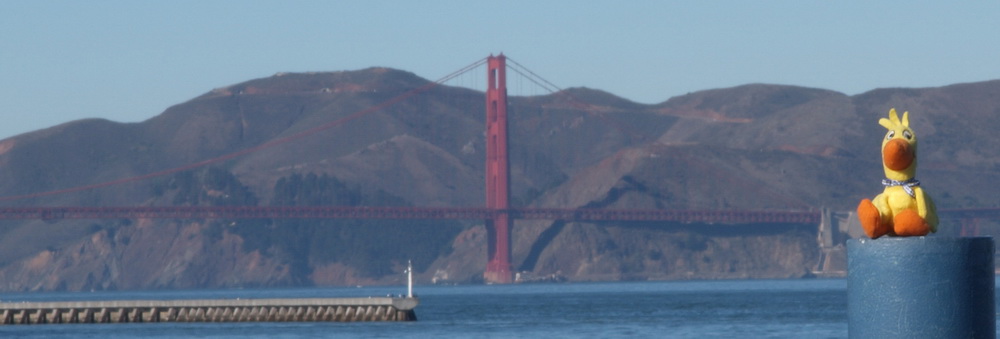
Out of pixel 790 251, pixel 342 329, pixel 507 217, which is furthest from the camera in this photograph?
pixel 790 251

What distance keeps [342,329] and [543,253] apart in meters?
131

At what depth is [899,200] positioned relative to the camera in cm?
674

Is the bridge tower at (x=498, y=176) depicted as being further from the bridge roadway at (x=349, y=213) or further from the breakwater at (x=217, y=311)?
the breakwater at (x=217, y=311)

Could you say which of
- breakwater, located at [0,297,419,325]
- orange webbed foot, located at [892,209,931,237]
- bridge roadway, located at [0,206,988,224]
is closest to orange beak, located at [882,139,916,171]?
orange webbed foot, located at [892,209,931,237]

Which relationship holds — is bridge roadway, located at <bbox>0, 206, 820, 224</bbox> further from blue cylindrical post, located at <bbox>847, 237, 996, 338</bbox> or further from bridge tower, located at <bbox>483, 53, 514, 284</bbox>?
blue cylindrical post, located at <bbox>847, 237, 996, 338</bbox>

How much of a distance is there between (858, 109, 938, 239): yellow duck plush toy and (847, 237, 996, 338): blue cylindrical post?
0.47 metres

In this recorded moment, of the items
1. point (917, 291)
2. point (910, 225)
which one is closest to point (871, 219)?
point (910, 225)

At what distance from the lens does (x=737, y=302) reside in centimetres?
8525

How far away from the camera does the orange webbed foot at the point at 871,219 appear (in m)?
6.52

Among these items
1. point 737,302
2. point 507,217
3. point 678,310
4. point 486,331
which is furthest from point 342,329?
point 507,217

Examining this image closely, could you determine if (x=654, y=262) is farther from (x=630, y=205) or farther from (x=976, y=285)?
(x=976, y=285)

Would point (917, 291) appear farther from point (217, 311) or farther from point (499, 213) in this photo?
point (499, 213)

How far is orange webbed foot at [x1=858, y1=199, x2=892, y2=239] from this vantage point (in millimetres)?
6516

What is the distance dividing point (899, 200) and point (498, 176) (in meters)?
133
